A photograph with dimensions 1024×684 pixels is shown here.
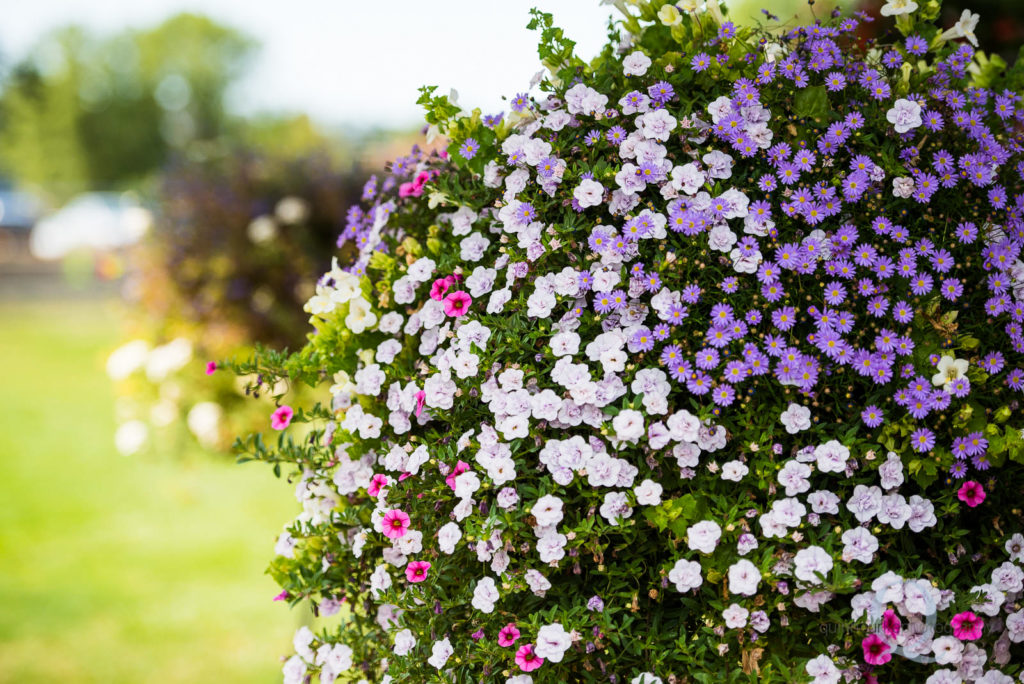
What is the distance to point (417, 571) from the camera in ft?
5.43

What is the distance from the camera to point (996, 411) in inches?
61.3

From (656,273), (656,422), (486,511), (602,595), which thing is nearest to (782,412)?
(656,422)

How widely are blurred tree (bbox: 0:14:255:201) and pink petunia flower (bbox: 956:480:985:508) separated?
38.4 metres

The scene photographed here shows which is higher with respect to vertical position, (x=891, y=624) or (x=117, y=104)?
(x=117, y=104)

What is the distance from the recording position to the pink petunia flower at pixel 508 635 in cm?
156

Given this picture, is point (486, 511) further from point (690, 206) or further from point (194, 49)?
point (194, 49)

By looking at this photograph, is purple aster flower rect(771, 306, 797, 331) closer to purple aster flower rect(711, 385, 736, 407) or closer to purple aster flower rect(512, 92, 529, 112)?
purple aster flower rect(711, 385, 736, 407)

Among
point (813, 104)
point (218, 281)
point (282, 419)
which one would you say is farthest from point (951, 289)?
point (218, 281)

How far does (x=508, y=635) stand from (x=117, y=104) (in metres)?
44.7

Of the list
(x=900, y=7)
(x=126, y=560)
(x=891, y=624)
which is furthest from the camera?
(x=126, y=560)

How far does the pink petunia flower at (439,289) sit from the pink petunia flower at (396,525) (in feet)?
1.45

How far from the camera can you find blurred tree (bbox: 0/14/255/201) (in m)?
38.8

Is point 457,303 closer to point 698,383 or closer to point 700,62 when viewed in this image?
point 698,383

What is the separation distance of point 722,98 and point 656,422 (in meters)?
0.65
